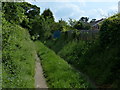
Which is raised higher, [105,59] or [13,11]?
[13,11]

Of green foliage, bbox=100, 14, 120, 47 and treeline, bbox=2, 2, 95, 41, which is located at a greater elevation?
treeline, bbox=2, 2, 95, 41

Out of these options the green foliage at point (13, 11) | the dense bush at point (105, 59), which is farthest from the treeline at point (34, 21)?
the dense bush at point (105, 59)

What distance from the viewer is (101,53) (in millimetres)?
10516

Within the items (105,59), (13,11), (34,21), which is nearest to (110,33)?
(105,59)

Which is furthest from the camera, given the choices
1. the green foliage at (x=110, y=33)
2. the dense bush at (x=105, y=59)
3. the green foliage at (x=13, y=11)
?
the green foliage at (x=110, y=33)

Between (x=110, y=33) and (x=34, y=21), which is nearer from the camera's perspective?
(x=110, y=33)

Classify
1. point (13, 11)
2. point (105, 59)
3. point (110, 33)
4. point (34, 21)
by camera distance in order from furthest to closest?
point (34, 21), point (110, 33), point (105, 59), point (13, 11)

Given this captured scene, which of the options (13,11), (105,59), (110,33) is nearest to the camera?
(13,11)

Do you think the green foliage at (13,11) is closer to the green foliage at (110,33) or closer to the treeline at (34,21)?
the treeline at (34,21)

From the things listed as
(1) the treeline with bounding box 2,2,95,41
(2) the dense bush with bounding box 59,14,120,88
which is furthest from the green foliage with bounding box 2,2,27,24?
(2) the dense bush with bounding box 59,14,120,88

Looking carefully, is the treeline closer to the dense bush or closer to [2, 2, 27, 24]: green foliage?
[2, 2, 27, 24]: green foliage

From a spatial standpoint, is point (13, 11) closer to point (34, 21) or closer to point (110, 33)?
point (110, 33)

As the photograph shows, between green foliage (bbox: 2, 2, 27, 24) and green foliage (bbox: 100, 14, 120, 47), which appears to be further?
green foliage (bbox: 100, 14, 120, 47)

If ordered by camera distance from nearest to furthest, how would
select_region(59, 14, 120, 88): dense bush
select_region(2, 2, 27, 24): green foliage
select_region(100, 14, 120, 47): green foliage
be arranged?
select_region(2, 2, 27, 24): green foliage
select_region(59, 14, 120, 88): dense bush
select_region(100, 14, 120, 47): green foliage
